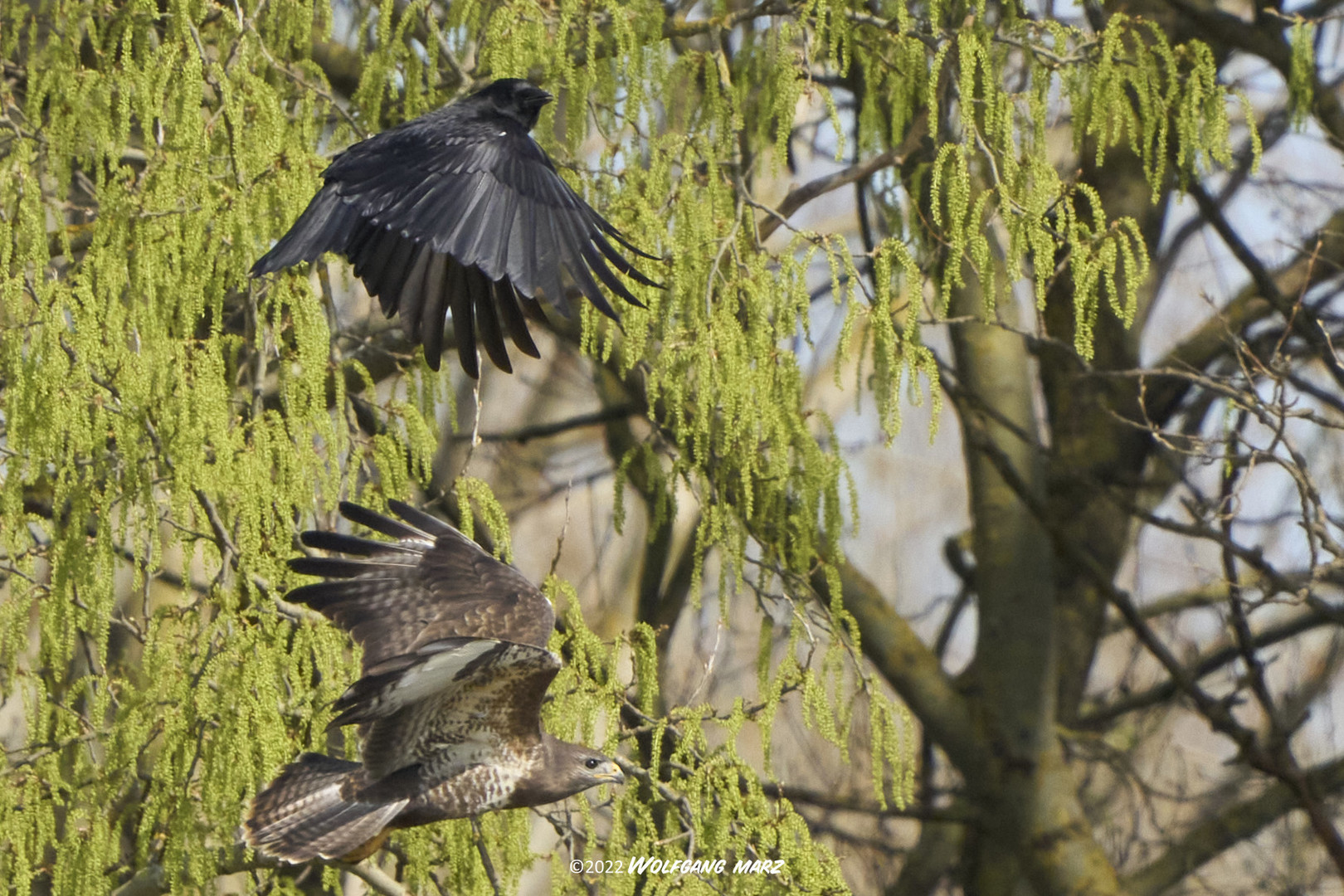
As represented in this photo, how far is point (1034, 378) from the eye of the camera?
1133cm

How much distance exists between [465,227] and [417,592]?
0.90m

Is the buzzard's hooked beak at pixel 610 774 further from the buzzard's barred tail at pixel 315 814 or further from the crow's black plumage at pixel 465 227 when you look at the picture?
the crow's black plumage at pixel 465 227

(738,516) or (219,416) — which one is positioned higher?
(738,516)

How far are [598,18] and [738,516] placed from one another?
58.5 inches

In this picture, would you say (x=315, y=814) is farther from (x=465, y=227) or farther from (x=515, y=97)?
(x=515, y=97)

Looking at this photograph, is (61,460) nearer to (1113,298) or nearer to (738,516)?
(738,516)

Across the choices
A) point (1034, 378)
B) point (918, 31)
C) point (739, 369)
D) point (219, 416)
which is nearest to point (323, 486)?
point (219, 416)

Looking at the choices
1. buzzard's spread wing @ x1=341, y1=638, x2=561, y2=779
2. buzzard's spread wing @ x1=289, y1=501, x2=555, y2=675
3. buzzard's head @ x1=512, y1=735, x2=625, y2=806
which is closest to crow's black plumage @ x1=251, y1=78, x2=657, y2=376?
buzzard's spread wing @ x1=289, y1=501, x2=555, y2=675

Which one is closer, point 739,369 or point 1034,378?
point 739,369

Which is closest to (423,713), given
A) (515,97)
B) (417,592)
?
(417,592)

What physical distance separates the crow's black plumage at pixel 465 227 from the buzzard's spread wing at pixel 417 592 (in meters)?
0.45

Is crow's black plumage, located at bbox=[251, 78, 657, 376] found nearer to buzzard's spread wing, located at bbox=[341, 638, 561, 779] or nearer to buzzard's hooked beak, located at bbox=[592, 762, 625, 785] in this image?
buzzard's spread wing, located at bbox=[341, 638, 561, 779]

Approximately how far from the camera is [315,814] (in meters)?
3.50

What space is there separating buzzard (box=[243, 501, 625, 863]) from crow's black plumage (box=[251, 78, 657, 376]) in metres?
0.51
